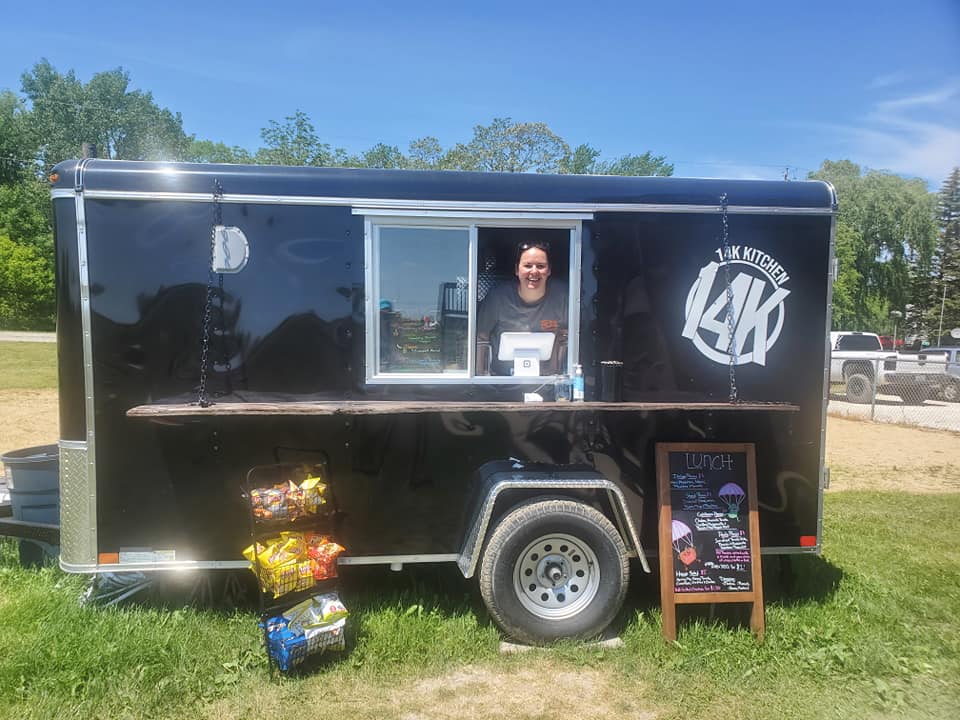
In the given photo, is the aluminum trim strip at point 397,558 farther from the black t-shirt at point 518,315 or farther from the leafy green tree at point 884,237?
the leafy green tree at point 884,237

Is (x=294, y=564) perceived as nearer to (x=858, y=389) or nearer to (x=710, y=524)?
(x=710, y=524)

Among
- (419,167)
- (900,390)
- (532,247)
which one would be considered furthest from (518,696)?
(419,167)

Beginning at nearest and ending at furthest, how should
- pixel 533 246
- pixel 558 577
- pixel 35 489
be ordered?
pixel 558 577 → pixel 533 246 → pixel 35 489

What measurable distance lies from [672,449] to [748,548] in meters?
0.77

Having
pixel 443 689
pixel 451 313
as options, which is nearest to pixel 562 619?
pixel 443 689

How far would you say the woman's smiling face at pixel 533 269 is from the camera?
12.8 feet

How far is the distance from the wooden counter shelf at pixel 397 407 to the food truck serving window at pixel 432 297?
0.59ft

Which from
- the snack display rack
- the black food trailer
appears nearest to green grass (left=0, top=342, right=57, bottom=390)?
the black food trailer

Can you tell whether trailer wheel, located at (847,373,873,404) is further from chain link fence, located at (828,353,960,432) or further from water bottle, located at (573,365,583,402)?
water bottle, located at (573,365,583,402)

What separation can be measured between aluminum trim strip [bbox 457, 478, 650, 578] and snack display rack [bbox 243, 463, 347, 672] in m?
0.72

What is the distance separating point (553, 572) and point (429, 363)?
142 cm

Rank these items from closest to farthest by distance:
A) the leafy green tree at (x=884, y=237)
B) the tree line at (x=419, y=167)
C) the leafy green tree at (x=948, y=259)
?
1. the tree line at (x=419, y=167)
2. the leafy green tree at (x=948, y=259)
3. the leafy green tree at (x=884, y=237)

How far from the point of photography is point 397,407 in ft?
11.5

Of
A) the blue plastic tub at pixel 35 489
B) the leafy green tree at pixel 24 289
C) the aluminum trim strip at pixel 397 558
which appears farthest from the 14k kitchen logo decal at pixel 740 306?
the leafy green tree at pixel 24 289
